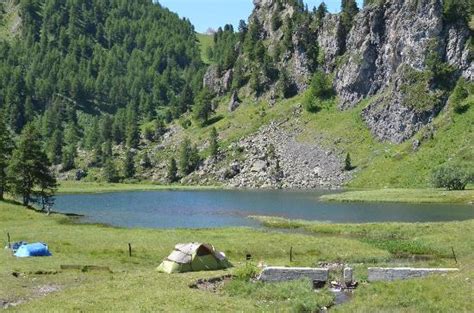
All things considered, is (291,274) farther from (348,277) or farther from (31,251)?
(31,251)

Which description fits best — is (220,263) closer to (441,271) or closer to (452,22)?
(441,271)

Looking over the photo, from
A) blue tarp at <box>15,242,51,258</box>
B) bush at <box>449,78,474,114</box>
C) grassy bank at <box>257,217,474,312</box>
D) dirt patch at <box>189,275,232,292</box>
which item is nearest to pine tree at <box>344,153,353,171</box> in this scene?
bush at <box>449,78,474,114</box>

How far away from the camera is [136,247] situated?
55.0 m

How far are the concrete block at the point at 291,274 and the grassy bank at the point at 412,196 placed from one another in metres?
84.5

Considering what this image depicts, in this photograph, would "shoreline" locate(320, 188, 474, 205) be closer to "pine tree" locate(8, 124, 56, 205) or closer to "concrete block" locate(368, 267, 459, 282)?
"pine tree" locate(8, 124, 56, 205)

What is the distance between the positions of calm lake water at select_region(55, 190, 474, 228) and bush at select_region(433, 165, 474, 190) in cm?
2398

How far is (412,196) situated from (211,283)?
9463cm

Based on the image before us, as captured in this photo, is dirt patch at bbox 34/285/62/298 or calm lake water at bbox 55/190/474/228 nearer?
dirt patch at bbox 34/285/62/298

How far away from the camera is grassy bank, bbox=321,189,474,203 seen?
11644 cm

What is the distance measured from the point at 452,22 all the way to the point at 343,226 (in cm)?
14254

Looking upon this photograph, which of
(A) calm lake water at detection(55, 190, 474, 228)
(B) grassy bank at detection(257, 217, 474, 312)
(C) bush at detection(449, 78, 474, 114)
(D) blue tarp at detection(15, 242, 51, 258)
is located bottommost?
(A) calm lake water at detection(55, 190, 474, 228)

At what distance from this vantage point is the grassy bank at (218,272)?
103ft

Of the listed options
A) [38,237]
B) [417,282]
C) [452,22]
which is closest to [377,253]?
[417,282]

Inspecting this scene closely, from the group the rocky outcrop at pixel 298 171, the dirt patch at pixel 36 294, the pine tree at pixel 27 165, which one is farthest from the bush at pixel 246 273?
the rocky outcrop at pixel 298 171
